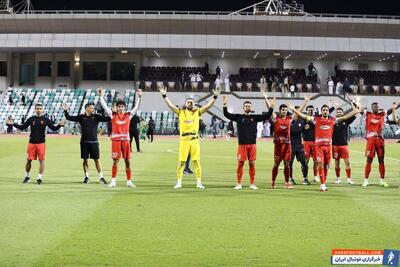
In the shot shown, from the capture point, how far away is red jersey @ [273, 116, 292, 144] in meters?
16.2

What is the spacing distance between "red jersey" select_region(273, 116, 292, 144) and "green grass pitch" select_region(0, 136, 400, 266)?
133 centimetres

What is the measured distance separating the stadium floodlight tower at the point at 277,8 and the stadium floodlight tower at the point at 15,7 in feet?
75.2

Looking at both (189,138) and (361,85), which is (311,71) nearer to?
(361,85)

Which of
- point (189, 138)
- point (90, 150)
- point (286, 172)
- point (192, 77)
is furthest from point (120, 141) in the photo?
point (192, 77)

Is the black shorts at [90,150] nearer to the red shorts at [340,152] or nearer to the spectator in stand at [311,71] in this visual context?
the red shorts at [340,152]

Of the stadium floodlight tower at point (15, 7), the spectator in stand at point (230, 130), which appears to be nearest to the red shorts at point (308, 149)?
the spectator in stand at point (230, 130)

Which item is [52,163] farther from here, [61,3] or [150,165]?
[61,3]

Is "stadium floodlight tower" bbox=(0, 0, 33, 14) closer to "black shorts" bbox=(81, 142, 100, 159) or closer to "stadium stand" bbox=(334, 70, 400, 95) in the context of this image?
Answer: "stadium stand" bbox=(334, 70, 400, 95)

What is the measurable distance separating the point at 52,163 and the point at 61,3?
52816 millimetres

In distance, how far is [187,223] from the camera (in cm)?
1037

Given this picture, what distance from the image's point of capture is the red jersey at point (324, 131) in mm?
16156

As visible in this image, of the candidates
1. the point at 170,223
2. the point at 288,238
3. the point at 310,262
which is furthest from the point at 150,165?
the point at 310,262

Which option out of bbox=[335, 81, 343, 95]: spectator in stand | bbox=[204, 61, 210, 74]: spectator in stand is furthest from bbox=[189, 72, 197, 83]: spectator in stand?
bbox=[335, 81, 343, 95]: spectator in stand

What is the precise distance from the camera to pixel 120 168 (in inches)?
882
